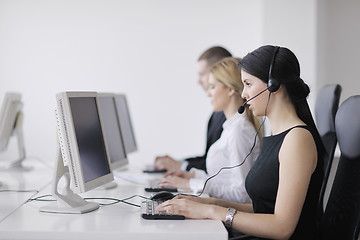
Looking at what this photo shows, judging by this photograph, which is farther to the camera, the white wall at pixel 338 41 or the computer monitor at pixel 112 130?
the white wall at pixel 338 41

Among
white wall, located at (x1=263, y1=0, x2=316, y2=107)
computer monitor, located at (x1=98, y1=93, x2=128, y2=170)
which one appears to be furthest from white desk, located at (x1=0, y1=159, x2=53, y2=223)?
white wall, located at (x1=263, y1=0, x2=316, y2=107)

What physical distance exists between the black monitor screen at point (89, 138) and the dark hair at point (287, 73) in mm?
644

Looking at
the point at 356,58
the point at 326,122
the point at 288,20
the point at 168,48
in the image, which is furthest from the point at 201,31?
the point at 326,122

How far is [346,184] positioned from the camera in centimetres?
173

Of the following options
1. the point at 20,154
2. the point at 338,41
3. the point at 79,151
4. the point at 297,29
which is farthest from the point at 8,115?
the point at 338,41

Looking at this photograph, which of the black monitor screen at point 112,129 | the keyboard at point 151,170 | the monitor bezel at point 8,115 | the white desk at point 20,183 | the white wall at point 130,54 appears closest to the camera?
the white desk at point 20,183

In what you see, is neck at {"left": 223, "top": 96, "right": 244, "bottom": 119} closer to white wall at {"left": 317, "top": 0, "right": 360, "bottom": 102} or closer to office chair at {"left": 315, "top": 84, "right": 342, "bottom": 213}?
office chair at {"left": 315, "top": 84, "right": 342, "bottom": 213}

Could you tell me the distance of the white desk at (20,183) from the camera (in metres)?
1.86

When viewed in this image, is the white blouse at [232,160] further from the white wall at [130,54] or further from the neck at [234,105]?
the white wall at [130,54]

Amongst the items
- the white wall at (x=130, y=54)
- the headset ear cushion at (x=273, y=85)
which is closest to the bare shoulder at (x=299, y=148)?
the headset ear cushion at (x=273, y=85)

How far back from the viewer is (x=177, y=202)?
1682mm

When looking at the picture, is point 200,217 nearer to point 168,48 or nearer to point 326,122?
point 326,122

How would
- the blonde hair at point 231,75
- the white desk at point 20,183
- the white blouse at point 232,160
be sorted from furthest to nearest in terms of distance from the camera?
the blonde hair at point 231,75
the white blouse at point 232,160
the white desk at point 20,183

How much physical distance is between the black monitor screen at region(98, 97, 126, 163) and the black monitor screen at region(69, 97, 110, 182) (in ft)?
1.29
